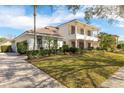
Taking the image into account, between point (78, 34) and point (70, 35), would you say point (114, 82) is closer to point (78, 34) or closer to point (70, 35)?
point (70, 35)

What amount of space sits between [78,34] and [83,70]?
4.32 m

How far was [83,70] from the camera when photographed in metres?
7.40

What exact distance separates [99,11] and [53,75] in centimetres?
345

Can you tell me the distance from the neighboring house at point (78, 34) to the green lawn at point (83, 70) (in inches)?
23.6

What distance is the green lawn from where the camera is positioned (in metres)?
6.09

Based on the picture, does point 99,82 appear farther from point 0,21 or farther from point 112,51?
point 0,21

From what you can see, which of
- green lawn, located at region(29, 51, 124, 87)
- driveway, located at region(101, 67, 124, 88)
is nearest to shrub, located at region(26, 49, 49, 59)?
green lawn, located at region(29, 51, 124, 87)

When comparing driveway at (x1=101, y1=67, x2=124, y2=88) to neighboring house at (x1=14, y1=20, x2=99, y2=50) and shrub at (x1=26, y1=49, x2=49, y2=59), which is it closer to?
neighboring house at (x1=14, y1=20, x2=99, y2=50)

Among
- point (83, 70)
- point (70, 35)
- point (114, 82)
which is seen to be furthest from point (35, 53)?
point (114, 82)

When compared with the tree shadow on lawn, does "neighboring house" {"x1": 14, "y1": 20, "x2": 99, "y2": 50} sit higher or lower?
higher

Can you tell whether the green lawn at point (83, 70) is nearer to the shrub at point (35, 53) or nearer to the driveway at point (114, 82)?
the driveway at point (114, 82)

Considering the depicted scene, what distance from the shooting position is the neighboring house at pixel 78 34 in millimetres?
10008

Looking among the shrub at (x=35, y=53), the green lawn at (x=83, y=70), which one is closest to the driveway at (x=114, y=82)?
the green lawn at (x=83, y=70)

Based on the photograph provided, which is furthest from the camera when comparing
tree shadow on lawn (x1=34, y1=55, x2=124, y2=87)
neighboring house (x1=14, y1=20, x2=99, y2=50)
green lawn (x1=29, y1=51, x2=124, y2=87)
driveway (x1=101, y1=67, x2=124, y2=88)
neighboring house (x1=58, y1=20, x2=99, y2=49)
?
neighboring house (x1=14, y1=20, x2=99, y2=50)
